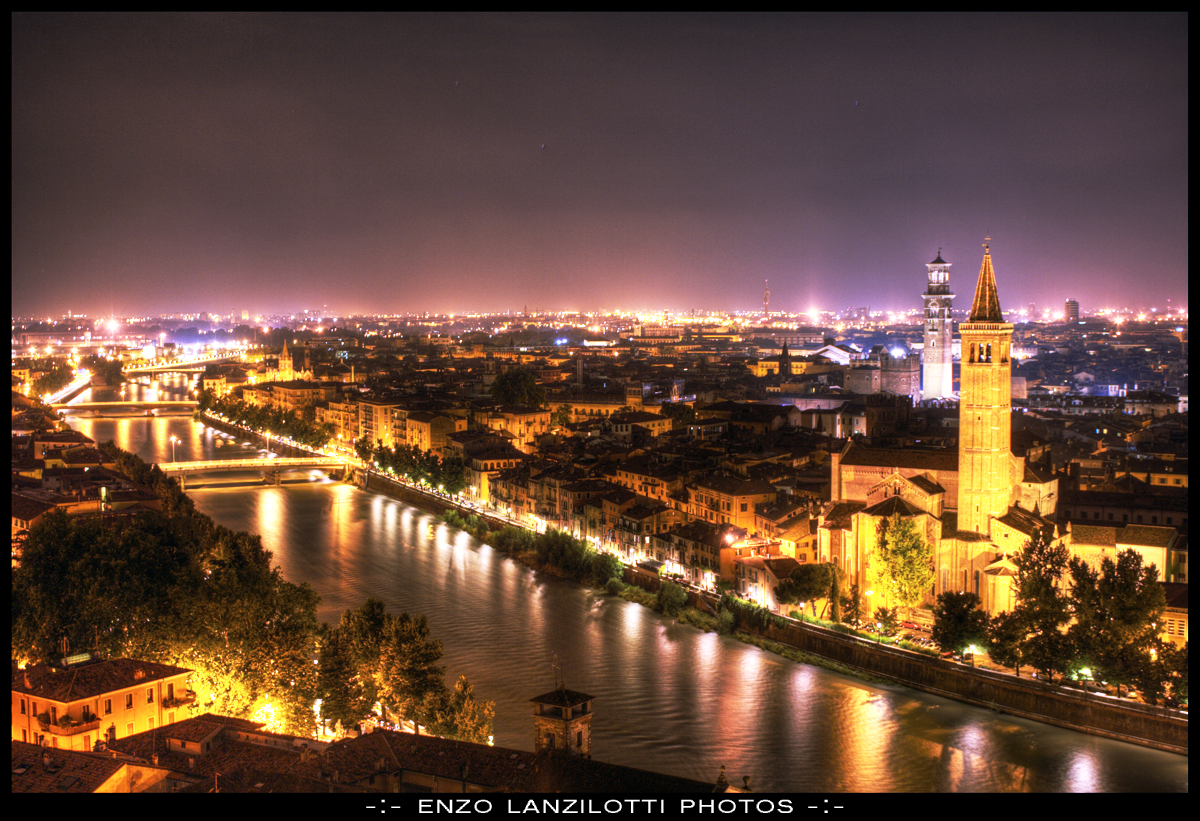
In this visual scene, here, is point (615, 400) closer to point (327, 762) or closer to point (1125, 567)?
point (1125, 567)

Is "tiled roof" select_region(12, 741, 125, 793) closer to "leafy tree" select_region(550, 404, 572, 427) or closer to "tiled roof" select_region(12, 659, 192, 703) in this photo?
"tiled roof" select_region(12, 659, 192, 703)

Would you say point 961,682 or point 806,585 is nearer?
point 961,682

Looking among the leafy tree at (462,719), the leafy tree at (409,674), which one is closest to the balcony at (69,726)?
the leafy tree at (409,674)

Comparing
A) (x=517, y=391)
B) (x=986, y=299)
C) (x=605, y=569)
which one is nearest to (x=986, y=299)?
(x=986, y=299)

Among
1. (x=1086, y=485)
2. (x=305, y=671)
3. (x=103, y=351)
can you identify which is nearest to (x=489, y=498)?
(x=1086, y=485)

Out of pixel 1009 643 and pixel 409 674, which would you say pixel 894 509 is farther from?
pixel 409 674

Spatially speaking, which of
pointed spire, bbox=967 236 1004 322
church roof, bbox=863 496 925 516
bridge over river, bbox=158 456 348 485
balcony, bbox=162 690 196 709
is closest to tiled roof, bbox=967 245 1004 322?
pointed spire, bbox=967 236 1004 322

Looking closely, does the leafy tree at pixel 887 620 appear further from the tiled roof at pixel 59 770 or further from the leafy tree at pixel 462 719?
the tiled roof at pixel 59 770
